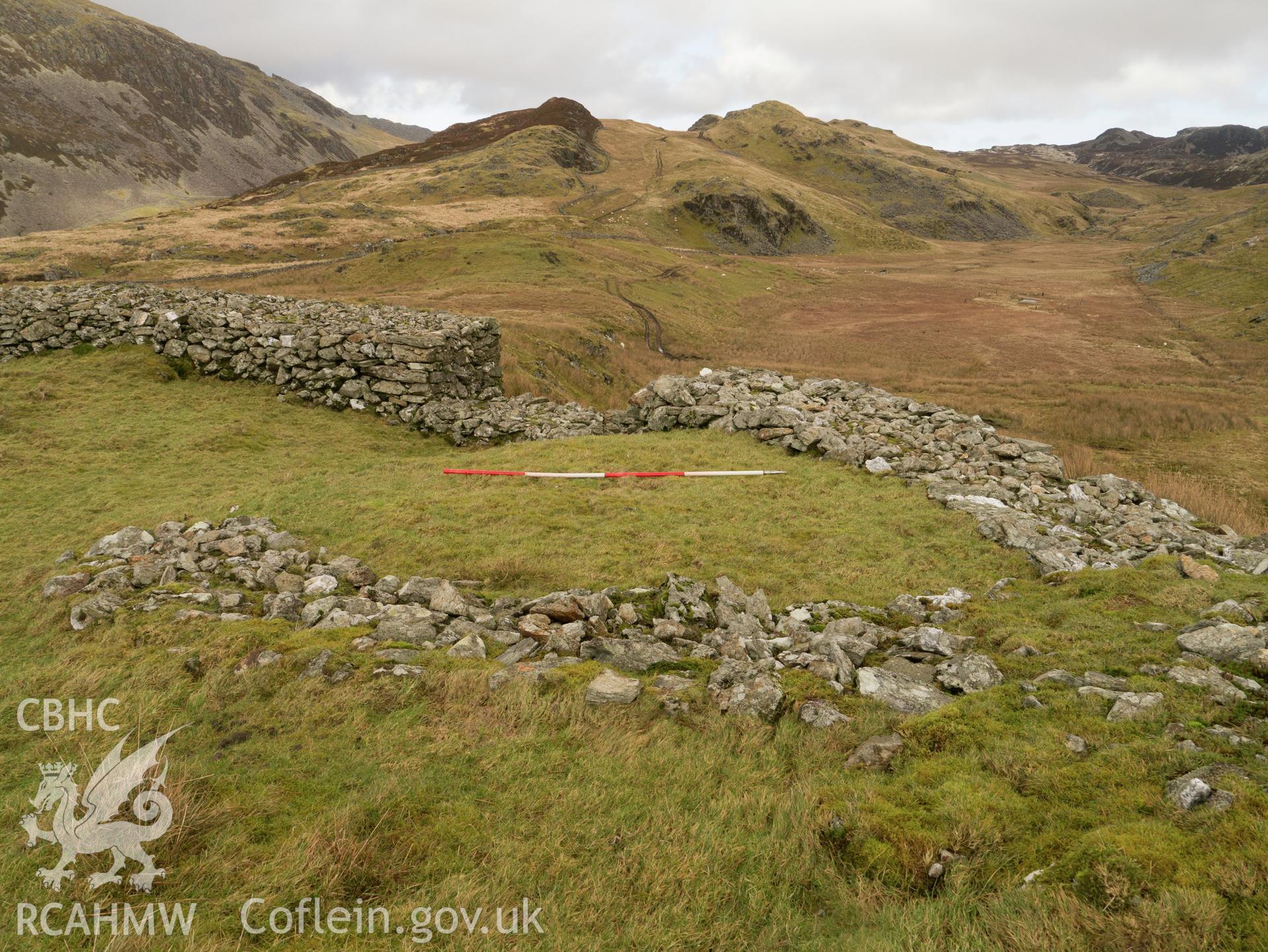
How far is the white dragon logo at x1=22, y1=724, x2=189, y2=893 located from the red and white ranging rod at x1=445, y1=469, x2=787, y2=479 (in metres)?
12.1

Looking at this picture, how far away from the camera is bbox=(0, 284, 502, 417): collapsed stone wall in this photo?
903 inches

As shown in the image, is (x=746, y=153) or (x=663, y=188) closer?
(x=663, y=188)

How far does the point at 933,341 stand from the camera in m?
53.0

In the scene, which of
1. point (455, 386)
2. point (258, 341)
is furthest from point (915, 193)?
point (258, 341)

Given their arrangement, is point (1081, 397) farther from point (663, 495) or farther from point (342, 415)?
point (342, 415)

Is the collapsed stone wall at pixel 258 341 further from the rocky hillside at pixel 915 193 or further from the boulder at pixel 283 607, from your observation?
the rocky hillside at pixel 915 193

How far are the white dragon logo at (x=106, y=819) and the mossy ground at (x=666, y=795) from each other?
132 mm

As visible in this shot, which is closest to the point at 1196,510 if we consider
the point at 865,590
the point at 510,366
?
the point at 865,590

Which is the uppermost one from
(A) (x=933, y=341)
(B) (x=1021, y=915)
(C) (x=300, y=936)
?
(A) (x=933, y=341)

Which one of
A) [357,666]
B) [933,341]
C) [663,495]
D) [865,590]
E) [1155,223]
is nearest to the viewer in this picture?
[357,666]

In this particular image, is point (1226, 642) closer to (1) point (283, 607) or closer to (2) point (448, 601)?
(2) point (448, 601)

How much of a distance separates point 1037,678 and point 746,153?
221337mm

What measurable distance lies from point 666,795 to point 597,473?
12.2 meters

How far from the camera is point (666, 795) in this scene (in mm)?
6230
